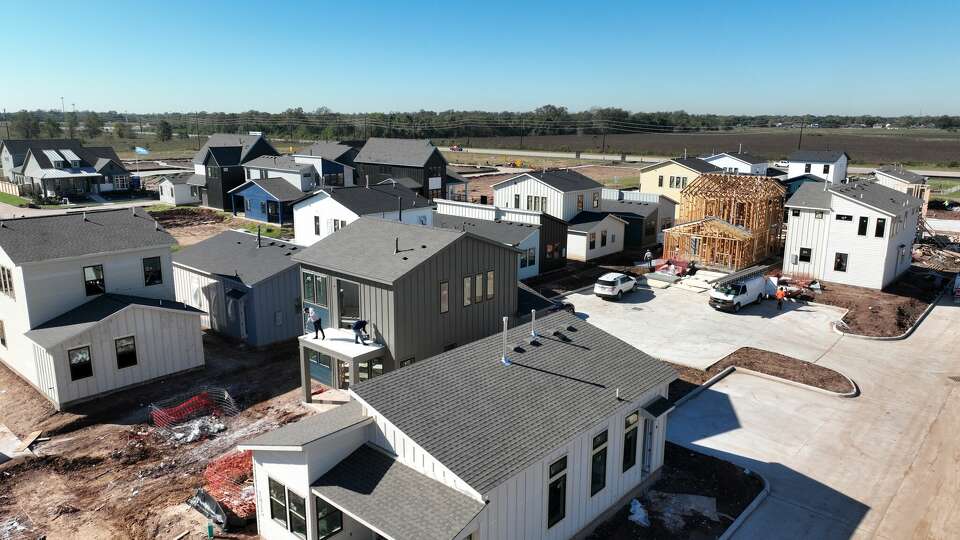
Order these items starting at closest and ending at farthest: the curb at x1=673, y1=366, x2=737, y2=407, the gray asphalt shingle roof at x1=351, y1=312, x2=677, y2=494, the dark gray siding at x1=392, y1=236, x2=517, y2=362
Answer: the gray asphalt shingle roof at x1=351, y1=312, x2=677, y2=494 < the dark gray siding at x1=392, y1=236, x2=517, y2=362 < the curb at x1=673, y1=366, x2=737, y2=407

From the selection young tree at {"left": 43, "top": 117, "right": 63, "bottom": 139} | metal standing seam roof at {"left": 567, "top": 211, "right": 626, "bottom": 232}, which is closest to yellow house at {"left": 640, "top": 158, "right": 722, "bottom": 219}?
metal standing seam roof at {"left": 567, "top": 211, "right": 626, "bottom": 232}

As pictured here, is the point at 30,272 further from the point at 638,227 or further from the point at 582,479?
the point at 638,227

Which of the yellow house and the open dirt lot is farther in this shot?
the yellow house

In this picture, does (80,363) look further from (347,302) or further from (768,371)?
(768,371)

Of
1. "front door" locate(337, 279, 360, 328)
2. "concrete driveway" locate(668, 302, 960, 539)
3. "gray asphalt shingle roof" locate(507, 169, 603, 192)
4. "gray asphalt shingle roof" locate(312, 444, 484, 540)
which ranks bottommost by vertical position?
"concrete driveway" locate(668, 302, 960, 539)

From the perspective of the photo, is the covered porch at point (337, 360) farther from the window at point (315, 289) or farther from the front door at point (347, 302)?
the window at point (315, 289)

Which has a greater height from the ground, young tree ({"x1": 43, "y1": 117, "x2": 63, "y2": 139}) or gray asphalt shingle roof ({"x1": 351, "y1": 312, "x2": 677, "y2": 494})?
young tree ({"x1": 43, "y1": 117, "x2": 63, "y2": 139})

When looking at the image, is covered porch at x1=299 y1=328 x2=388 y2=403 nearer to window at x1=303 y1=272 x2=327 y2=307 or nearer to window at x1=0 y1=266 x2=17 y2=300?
window at x1=303 y1=272 x2=327 y2=307
